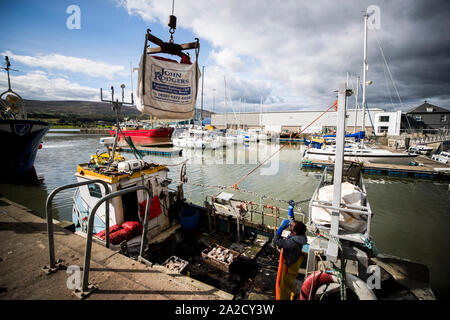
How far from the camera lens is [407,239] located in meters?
9.58

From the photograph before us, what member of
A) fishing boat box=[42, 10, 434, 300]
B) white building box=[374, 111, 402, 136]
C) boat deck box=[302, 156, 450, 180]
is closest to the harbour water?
boat deck box=[302, 156, 450, 180]

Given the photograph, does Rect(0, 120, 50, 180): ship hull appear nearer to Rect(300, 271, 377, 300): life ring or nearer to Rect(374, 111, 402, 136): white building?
Rect(300, 271, 377, 300): life ring

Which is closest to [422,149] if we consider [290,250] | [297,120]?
[290,250]

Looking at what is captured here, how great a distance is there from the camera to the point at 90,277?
2572mm

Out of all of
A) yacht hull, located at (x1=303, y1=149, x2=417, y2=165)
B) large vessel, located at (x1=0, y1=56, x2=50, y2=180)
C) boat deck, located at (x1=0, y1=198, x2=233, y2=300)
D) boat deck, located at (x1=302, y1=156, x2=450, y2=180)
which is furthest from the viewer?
yacht hull, located at (x1=303, y1=149, x2=417, y2=165)

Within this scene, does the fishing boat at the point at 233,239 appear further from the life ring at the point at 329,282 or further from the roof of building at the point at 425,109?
the roof of building at the point at 425,109

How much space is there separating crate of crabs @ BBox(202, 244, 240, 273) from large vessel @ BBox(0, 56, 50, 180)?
18378 millimetres

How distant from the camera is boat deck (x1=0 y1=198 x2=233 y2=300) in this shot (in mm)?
2334
